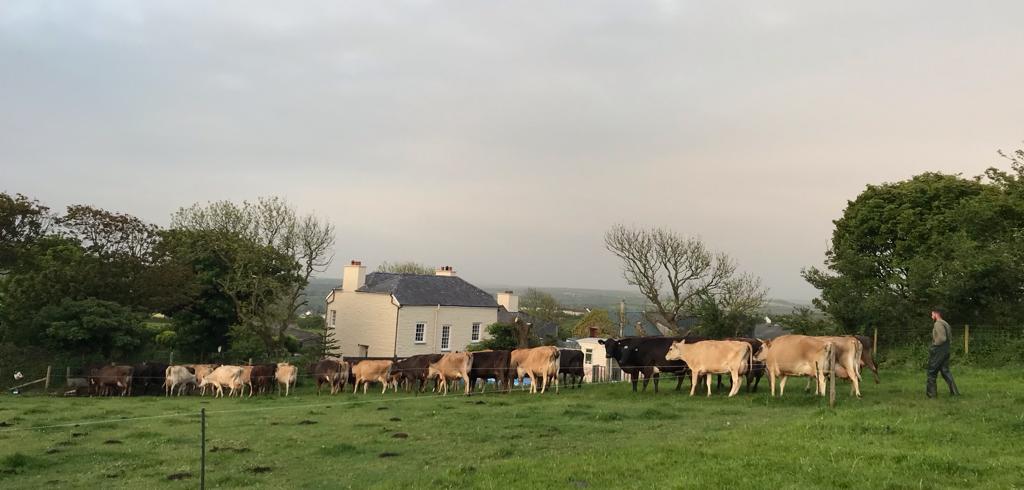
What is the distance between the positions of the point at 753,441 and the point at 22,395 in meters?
30.8

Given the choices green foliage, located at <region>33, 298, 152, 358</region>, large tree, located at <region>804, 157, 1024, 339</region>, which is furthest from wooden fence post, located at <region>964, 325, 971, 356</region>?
green foliage, located at <region>33, 298, 152, 358</region>

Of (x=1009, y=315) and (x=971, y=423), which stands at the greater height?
(x=1009, y=315)

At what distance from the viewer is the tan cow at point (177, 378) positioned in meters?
31.0

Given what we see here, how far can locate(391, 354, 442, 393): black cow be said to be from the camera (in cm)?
2788

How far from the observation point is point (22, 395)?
28891 millimetres

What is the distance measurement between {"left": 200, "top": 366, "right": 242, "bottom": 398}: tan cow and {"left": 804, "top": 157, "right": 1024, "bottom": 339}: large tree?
2533 centimetres

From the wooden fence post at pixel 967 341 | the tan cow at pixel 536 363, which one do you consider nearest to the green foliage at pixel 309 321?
the tan cow at pixel 536 363

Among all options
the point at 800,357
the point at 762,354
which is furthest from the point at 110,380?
the point at 800,357

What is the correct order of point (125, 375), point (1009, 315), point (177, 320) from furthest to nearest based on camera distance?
point (177, 320), point (125, 375), point (1009, 315)

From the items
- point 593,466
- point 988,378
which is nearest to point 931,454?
point 593,466

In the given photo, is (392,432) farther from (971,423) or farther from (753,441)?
(971,423)

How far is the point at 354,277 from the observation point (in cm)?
5122

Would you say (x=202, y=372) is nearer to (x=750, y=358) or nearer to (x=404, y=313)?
(x=404, y=313)

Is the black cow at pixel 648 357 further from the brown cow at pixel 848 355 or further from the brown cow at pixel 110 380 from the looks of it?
the brown cow at pixel 110 380
